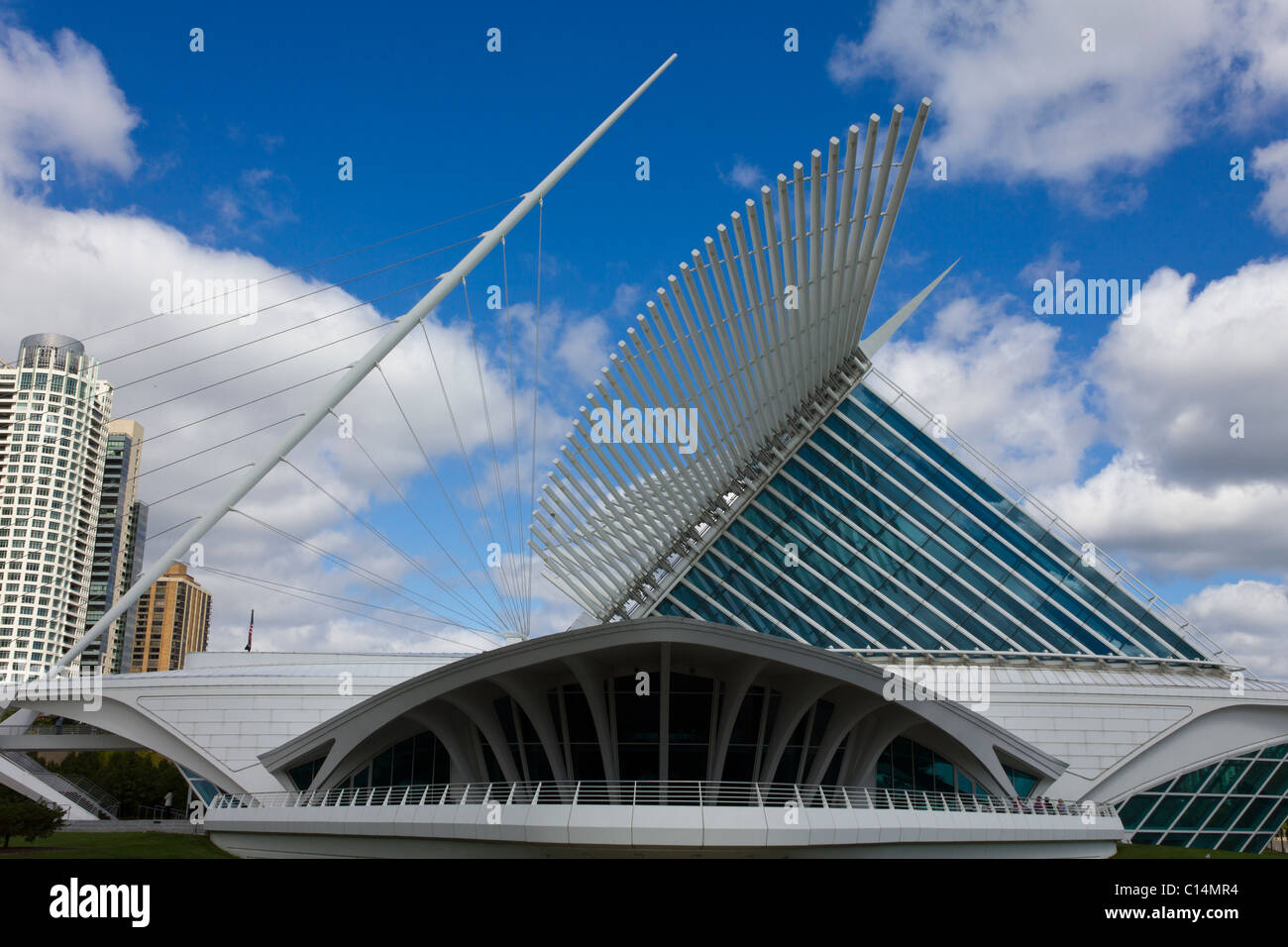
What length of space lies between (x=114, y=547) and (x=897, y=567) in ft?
390

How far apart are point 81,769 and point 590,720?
61367 millimetres

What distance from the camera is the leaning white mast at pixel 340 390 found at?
62.7ft

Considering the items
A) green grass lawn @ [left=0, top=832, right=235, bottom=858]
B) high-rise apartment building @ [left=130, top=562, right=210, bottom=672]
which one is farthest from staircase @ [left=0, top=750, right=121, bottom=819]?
high-rise apartment building @ [left=130, top=562, right=210, bottom=672]

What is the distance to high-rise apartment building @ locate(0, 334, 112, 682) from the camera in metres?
111

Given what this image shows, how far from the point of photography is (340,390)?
21859mm

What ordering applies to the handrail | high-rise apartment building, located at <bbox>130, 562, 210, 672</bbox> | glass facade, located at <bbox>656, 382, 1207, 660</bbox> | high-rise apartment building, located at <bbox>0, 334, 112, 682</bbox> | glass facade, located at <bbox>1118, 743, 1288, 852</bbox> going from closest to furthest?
the handrail, glass facade, located at <bbox>1118, 743, 1288, 852</bbox>, glass facade, located at <bbox>656, 382, 1207, 660</bbox>, high-rise apartment building, located at <bbox>0, 334, 112, 682</bbox>, high-rise apartment building, located at <bbox>130, 562, 210, 672</bbox>

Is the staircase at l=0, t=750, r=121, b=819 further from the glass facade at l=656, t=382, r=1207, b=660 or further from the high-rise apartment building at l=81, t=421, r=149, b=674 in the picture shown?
the high-rise apartment building at l=81, t=421, r=149, b=674

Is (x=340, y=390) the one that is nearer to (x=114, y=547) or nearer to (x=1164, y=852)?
(x=1164, y=852)

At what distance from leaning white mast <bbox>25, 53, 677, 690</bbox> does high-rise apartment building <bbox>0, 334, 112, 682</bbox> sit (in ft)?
336

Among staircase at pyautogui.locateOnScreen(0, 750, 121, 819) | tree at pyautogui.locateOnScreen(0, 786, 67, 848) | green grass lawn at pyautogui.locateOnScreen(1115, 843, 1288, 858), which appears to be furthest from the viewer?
staircase at pyautogui.locateOnScreen(0, 750, 121, 819)

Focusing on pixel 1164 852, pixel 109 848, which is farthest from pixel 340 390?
pixel 1164 852
